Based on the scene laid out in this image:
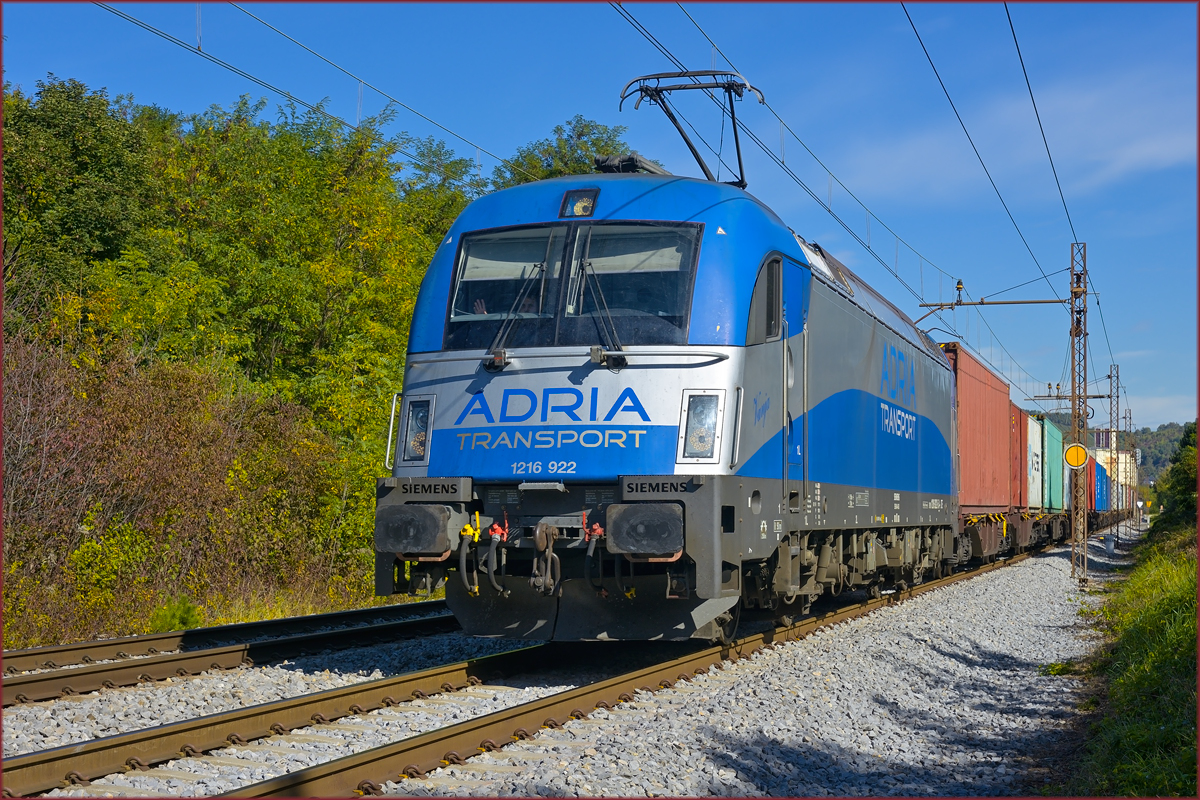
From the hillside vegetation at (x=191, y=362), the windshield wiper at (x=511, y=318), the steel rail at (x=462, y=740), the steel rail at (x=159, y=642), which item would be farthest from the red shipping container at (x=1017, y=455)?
the windshield wiper at (x=511, y=318)

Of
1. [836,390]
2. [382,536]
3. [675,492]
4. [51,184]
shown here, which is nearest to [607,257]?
[675,492]

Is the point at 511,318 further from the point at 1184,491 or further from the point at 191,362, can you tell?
the point at 1184,491

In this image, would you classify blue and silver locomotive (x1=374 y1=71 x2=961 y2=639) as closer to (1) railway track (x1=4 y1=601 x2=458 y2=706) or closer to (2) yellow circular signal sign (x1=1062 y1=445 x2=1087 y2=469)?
(1) railway track (x1=4 y1=601 x2=458 y2=706)

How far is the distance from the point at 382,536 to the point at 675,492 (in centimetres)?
231

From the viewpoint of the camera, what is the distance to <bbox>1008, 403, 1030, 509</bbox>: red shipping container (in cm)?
2619

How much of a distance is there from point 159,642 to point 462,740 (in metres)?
4.85

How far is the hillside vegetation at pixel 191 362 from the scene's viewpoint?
12633 mm

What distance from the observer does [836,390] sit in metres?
11.4

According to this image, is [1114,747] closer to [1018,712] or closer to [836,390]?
[1018,712]

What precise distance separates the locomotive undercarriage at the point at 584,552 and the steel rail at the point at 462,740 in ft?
1.54

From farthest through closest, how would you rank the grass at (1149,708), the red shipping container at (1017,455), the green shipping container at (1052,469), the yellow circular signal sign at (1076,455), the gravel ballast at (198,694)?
1. the green shipping container at (1052,469)
2. the red shipping container at (1017,455)
3. the yellow circular signal sign at (1076,455)
4. the gravel ballast at (198,694)
5. the grass at (1149,708)

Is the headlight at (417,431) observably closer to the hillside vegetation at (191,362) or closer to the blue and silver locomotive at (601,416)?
the blue and silver locomotive at (601,416)

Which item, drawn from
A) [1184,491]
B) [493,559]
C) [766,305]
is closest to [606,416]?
[493,559]

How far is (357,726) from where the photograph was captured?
689cm
